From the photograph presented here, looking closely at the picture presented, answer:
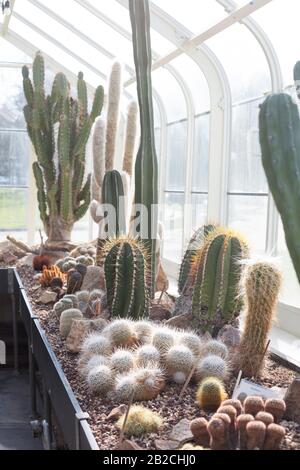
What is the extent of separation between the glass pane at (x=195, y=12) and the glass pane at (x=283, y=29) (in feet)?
1.28

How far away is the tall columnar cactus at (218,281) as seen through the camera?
271 cm

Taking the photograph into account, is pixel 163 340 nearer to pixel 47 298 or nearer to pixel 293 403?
pixel 293 403

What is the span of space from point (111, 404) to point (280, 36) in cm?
388

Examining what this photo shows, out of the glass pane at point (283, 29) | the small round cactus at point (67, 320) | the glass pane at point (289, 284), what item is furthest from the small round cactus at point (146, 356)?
the glass pane at point (283, 29)

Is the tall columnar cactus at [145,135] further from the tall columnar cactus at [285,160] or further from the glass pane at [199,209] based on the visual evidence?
the glass pane at [199,209]

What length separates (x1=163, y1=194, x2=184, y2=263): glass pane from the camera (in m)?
8.04

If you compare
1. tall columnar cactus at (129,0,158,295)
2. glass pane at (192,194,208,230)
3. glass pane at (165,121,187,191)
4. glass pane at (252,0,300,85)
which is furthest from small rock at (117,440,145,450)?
glass pane at (165,121,187,191)

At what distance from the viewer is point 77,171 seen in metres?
5.91

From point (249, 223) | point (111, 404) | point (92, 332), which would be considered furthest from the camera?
point (249, 223)

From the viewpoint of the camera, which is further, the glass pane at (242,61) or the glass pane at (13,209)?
the glass pane at (13,209)

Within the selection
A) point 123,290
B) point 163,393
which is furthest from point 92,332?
point 163,393

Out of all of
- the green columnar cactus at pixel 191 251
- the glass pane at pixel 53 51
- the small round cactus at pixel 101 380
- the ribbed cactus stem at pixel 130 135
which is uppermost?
the glass pane at pixel 53 51

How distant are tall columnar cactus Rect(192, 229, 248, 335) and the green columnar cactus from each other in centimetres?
30

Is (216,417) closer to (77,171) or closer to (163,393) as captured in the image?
(163,393)
